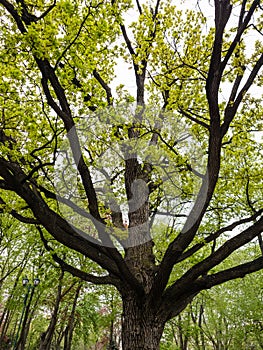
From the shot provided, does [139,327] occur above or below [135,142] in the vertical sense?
below

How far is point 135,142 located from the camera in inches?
228

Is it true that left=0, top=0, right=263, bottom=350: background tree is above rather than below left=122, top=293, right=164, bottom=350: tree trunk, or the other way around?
above

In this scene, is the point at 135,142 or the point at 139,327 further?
the point at 135,142

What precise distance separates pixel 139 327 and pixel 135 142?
3015 millimetres

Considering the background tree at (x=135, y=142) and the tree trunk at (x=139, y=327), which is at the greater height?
the background tree at (x=135, y=142)

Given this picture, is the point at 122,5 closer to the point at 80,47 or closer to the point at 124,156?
the point at 80,47

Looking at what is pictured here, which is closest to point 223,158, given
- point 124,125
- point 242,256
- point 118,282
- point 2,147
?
point 124,125

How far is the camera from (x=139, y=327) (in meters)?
4.73

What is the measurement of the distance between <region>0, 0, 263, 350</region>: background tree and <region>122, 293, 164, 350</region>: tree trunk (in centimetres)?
2

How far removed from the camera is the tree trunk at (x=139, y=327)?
4629 mm

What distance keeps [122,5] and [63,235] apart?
4518 mm

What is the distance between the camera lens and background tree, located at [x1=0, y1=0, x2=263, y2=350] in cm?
427

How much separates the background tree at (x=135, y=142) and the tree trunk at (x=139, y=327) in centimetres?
2

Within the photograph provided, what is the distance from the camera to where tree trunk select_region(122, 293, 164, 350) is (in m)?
4.63
